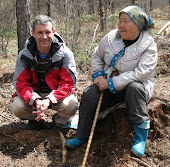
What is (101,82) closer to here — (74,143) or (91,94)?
(91,94)

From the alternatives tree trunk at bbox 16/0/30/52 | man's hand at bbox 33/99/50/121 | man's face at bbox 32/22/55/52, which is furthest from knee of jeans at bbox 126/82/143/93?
tree trunk at bbox 16/0/30/52

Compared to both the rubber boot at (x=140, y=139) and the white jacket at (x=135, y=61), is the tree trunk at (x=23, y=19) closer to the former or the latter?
the white jacket at (x=135, y=61)

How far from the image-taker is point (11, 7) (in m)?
8.91

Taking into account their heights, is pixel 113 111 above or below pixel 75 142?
above

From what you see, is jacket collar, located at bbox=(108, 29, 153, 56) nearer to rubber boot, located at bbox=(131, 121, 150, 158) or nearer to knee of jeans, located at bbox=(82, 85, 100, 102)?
knee of jeans, located at bbox=(82, 85, 100, 102)

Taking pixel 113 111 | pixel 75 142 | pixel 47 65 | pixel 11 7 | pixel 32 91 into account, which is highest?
pixel 11 7

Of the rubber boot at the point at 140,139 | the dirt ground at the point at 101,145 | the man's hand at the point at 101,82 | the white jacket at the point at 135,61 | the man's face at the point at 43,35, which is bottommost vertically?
the dirt ground at the point at 101,145

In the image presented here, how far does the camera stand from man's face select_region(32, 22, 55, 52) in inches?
118

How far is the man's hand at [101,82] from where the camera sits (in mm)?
2802

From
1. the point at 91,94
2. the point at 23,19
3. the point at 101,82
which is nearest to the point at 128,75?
the point at 101,82

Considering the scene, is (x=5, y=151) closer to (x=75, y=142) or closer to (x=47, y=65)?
(x=75, y=142)

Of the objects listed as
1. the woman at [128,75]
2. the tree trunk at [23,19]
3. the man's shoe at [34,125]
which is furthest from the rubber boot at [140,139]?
the tree trunk at [23,19]

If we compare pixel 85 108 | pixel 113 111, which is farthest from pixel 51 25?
pixel 113 111

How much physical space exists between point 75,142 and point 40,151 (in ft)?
1.59
